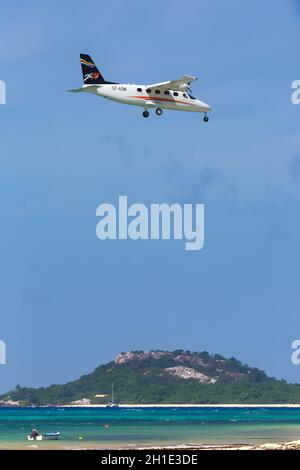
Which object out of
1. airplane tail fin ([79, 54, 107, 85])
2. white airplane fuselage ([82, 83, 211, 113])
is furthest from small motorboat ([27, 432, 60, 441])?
airplane tail fin ([79, 54, 107, 85])

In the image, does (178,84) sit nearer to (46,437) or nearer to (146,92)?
(146,92)

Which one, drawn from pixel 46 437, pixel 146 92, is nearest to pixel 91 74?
pixel 146 92

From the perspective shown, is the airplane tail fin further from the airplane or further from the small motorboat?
the small motorboat

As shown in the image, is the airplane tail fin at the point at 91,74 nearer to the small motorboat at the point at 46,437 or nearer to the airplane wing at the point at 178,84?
the airplane wing at the point at 178,84

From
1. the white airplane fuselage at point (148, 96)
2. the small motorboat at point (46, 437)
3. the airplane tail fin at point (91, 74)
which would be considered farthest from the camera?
the small motorboat at point (46, 437)

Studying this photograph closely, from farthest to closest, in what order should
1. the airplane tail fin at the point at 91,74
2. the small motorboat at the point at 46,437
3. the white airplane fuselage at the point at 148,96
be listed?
the small motorboat at the point at 46,437 → the airplane tail fin at the point at 91,74 → the white airplane fuselage at the point at 148,96

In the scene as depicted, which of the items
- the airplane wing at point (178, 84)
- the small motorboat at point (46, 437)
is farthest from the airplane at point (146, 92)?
the small motorboat at point (46, 437)

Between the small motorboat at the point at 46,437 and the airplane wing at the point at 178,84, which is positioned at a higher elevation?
the airplane wing at the point at 178,84

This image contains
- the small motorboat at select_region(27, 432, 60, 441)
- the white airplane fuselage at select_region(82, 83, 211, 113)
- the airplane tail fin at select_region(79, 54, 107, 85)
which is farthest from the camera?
the small motorboat at select_region(27, 432, 60, 441)
